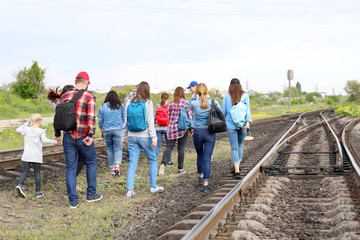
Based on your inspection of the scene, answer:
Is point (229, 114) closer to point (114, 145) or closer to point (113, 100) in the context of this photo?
point (113, 100)

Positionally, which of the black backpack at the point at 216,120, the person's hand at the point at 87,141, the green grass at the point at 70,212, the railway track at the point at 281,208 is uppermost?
the black backpack at the point at 216,120

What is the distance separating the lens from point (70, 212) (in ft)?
18.1

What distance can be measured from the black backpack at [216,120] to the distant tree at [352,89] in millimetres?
68500

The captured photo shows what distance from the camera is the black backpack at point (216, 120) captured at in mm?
Answer: 6570

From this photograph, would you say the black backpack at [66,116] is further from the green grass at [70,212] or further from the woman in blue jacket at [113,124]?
the woman in blue jacket at [113,124]

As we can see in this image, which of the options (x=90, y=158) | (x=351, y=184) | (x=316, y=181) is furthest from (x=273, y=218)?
(x=90, y=158)

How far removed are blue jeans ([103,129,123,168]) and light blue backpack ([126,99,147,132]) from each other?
202cm

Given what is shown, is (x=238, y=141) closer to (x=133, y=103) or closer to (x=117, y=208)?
(x=133, y=103)

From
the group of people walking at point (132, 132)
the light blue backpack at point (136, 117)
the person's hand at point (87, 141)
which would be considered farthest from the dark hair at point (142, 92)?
the person's hand at point (87, 141)

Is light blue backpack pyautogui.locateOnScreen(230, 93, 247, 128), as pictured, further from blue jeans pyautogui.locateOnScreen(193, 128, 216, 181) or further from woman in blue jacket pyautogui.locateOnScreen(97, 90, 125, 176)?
woman in blue jacket pyautogui.locateOnScreen(97, 90, 125, 176)

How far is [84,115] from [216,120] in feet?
7.36

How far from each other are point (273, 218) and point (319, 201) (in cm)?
110

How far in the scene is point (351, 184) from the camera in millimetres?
5898

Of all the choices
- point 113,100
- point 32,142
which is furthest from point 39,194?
point 113,100
